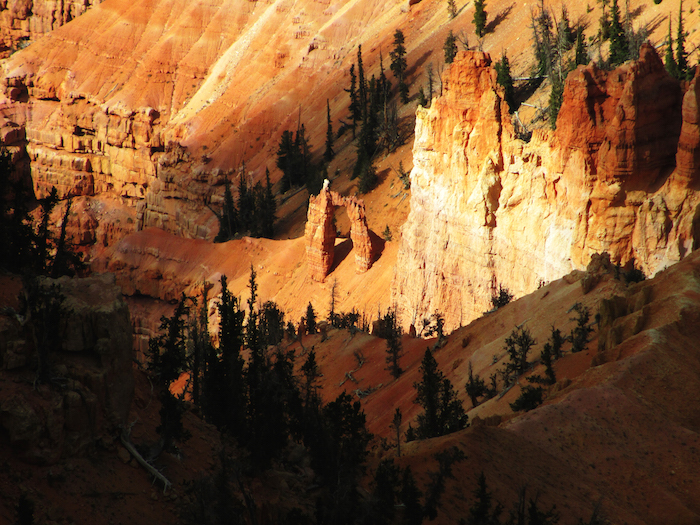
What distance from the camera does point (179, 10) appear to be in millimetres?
120812

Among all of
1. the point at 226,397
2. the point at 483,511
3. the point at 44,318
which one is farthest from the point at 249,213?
the point at 44,318

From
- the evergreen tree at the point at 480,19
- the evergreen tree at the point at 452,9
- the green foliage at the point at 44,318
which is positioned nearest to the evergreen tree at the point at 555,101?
the evergreen tree at the point at 480,19

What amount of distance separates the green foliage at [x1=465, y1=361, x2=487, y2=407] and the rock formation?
27.4 metres

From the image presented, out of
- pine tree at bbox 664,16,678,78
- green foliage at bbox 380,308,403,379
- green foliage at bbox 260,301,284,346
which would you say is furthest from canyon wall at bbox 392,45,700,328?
pine tree at bbox 664,16,678,78

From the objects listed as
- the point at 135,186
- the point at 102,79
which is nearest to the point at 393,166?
the point at 135,186

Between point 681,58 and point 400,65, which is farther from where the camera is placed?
point 400,65

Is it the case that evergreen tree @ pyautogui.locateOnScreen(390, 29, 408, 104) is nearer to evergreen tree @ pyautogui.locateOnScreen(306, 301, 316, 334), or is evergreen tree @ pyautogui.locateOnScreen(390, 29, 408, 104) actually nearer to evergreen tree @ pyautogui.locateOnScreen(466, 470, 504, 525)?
evergreen tree @ pyautogui.locateOnScreen(306, 301, 316, 334)

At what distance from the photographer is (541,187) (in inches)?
1612

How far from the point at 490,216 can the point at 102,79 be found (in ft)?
273

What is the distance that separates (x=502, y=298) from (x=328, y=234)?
2161cm

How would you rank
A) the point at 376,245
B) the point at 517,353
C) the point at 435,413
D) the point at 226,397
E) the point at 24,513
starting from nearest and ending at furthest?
the point at 24,513 → the point at 226,397 → the point at 435,413 → the point at 517,353 → the point at 376,245

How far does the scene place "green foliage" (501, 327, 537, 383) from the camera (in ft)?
102

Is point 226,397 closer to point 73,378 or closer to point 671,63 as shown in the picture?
point 73,378

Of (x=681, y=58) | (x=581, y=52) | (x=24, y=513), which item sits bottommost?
(x=24, y=513)
